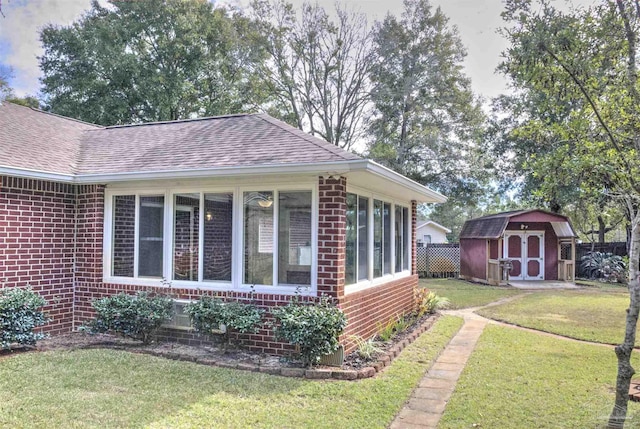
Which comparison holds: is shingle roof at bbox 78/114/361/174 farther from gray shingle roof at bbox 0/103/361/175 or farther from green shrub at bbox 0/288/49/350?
green shrub at bbox 0/288/49/350

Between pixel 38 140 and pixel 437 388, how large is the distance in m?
7.85

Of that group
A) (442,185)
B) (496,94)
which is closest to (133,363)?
(442,185)

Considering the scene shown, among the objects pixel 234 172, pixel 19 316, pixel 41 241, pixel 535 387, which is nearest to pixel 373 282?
pixel 535 387

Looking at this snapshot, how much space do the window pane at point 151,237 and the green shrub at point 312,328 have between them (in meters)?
2.45

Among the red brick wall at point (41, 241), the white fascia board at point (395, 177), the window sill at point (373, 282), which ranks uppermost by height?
the white fascia board at point (395, 177)

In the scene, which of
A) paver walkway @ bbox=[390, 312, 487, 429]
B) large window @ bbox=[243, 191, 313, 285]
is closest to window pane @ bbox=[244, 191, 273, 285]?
large window @ bbox=[243, 191, 313, 285]

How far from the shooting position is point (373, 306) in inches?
271

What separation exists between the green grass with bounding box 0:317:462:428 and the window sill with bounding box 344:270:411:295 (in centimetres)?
120

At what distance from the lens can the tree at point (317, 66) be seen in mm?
22125

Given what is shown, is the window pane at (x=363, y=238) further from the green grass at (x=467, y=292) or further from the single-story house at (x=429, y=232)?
the single-story house at (x=429, y=232)

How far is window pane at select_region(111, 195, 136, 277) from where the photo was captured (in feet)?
22.4

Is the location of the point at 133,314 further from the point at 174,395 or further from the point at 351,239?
the point at 351,239

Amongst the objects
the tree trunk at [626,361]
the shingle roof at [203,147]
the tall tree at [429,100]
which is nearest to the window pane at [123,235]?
the shingle roof at [203,147]

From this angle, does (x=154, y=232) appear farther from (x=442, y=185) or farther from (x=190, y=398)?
(x=442, y=185)
